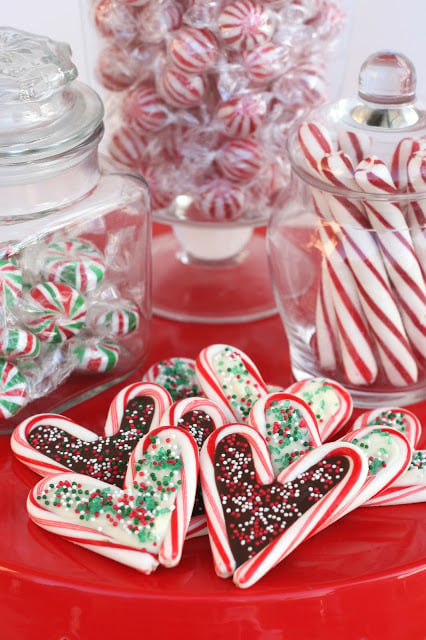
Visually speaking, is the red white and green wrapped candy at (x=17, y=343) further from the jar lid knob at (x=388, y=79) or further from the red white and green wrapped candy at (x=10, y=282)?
the jar lid knob at (x=388, y=79)

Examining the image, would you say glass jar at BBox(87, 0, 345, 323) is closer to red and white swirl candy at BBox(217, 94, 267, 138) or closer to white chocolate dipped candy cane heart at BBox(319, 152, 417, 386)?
red and white swirl candy at BBox(217, 94, 267, 138)

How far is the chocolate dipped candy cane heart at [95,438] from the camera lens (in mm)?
721

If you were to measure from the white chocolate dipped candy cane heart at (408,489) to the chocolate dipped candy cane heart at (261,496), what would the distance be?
0.05 meters

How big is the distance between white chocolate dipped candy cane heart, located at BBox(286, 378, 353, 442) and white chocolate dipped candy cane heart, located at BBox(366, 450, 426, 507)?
87 mm

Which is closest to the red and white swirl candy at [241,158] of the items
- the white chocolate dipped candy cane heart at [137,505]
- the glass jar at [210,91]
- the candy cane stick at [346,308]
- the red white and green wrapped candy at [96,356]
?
the glass jar at [210,91]

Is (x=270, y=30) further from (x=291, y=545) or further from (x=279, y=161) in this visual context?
(x=291, y=545)

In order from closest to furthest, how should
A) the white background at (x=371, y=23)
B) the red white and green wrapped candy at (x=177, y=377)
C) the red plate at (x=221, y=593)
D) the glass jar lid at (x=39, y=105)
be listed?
the red plate at (x=221, y=593)
the glass jar lid at (x=39, y=105)
the red white and green wrapped candy at (x=177, y=377)
the white background at (x=371, y=23)

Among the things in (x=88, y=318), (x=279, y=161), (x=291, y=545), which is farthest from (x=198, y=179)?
(x=291, y=545)

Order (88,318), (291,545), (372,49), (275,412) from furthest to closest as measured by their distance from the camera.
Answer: (372,49), (88,318), (275,412), (291,545)

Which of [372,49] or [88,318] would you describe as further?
[372,49]

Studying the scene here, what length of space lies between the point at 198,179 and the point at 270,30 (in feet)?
0.58

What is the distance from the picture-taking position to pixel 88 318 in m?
0.85

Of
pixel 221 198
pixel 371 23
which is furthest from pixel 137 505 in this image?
pixel 371 23

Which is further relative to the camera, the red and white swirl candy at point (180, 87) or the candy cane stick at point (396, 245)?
the red and white swirl candy at point (180, 87)
